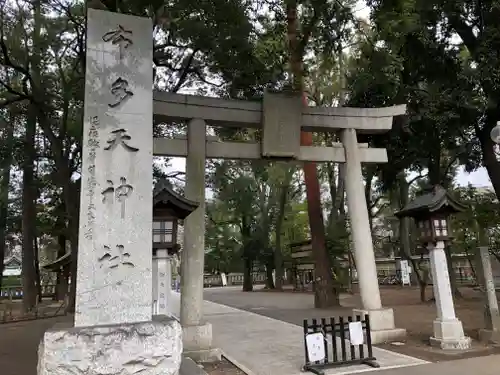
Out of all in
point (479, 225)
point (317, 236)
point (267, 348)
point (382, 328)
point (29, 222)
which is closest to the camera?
point (267, 348)

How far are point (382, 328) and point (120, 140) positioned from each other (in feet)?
23.0

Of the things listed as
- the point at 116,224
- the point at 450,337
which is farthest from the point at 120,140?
the point at 450,337

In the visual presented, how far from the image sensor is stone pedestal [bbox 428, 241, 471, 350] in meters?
8.23

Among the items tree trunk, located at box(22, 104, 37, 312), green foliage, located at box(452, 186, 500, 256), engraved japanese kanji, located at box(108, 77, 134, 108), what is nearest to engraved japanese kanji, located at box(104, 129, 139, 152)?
engraved japanese kanji, located at box(108, 77, 134, 108)

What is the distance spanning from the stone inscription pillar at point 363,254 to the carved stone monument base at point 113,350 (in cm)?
573

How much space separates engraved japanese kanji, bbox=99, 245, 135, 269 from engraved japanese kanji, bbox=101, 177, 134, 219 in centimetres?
39

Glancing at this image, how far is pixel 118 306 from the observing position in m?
4.76

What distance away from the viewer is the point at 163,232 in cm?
799

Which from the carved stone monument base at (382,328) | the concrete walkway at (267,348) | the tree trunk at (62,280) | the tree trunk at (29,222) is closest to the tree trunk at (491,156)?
the carved stone monument base at (382,328)

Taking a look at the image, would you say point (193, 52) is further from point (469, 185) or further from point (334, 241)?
point (469, 185)

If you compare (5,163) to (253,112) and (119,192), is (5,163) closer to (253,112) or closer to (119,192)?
(253,112)

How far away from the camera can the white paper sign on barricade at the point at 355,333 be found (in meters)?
7.03

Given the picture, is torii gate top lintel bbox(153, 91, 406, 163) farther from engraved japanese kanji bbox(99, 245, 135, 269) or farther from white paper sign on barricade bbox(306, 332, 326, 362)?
white paper sign on barricade bbox(306, 332, 326, 362)

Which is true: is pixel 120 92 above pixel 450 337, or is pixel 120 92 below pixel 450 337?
above
